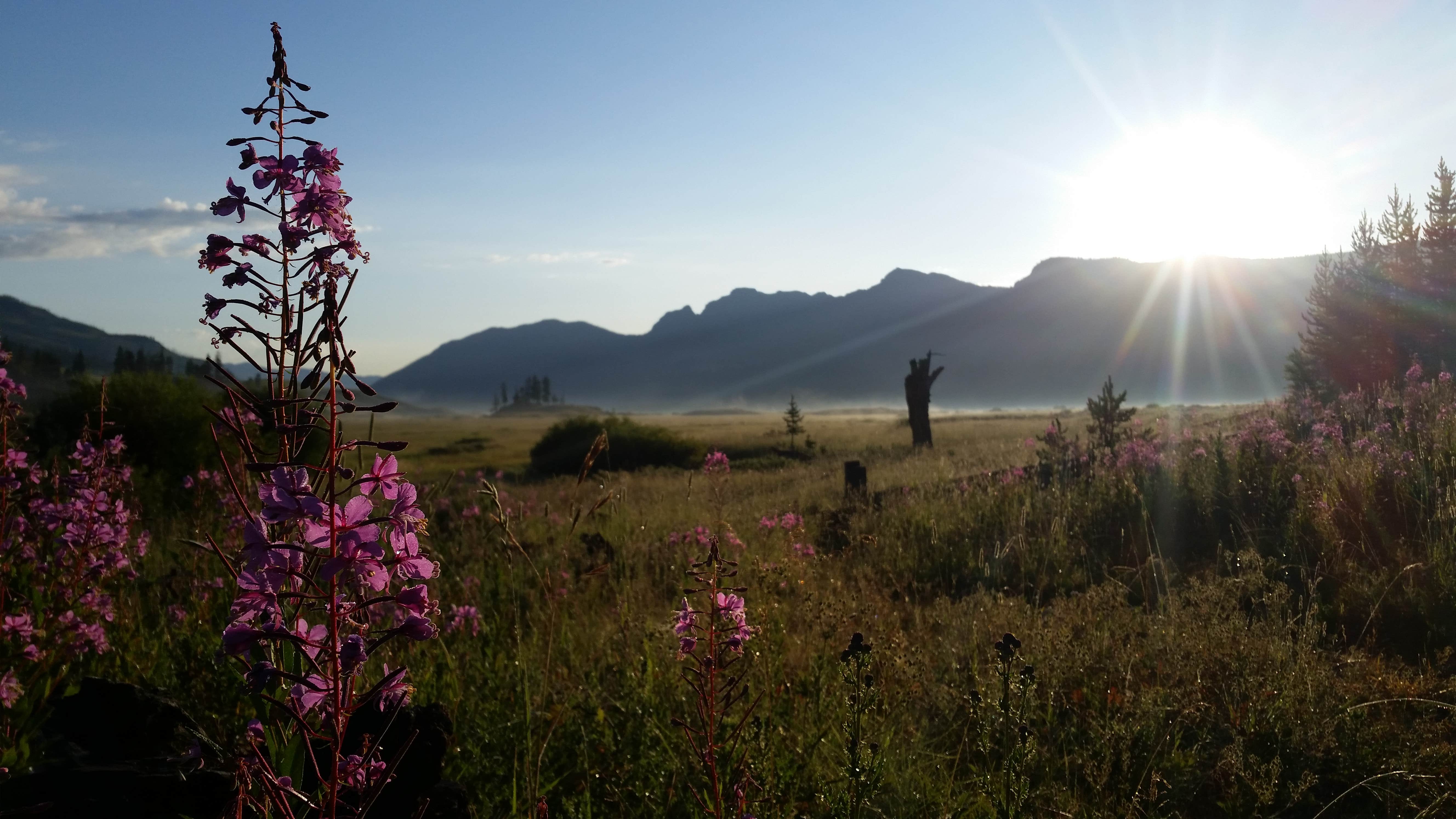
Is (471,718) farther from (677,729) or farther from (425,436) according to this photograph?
(425,436)

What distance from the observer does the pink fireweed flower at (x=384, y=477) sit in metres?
1.30

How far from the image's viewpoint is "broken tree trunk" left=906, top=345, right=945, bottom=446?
94.0ft

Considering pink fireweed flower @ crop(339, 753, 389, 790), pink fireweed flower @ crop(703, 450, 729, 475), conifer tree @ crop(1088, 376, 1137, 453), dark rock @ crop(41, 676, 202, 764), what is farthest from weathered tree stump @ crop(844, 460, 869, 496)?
pink fireweed flower @ crop(339, 753, 389, 790)

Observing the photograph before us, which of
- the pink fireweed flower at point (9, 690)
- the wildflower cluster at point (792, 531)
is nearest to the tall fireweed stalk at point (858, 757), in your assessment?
the wildflower cluster at point (792, 531)

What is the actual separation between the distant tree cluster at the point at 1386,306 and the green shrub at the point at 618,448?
66.3 feet

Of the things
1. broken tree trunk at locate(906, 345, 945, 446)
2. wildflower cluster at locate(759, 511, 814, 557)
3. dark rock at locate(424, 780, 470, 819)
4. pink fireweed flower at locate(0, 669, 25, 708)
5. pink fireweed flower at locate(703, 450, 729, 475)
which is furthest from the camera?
broken tree trunk at locate(906, 345, 945, 446)

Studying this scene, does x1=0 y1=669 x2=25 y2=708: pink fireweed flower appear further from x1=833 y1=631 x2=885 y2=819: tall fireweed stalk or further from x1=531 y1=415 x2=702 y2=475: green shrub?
x1=531 y1=415 x2=702 y2=475: green shrub

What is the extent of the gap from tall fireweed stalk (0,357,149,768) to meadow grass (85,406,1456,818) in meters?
0.30

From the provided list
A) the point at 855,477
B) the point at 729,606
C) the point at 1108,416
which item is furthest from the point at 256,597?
the point at 1108,416

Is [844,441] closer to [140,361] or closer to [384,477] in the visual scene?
[140,361]

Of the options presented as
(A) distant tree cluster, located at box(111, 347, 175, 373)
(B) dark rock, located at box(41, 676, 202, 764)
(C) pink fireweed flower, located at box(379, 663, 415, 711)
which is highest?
(A) distant tree cluster, located at box(111, 347, 175, 373)

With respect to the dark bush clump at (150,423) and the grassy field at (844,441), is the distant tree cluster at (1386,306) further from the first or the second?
the dark bush clump at (150,423)

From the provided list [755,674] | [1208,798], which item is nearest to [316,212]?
[755,674]

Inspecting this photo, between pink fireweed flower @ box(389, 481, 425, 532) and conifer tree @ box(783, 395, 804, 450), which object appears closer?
pink fireweed flower @ box(389, 481, 425, 532)
